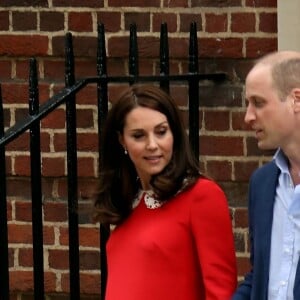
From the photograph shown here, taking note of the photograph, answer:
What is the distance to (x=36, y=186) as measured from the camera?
161 inches

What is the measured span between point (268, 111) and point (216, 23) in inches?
66.7

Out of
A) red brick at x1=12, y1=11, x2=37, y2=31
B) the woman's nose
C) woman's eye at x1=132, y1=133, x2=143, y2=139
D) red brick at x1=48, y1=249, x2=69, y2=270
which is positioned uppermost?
red brick at x1=12, y1=11, x2=37, y2=31

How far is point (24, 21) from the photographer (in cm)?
493

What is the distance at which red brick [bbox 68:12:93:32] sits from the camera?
4.88 meters

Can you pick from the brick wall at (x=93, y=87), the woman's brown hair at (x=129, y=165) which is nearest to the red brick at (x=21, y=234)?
the brick wall at (x=93, y=87)

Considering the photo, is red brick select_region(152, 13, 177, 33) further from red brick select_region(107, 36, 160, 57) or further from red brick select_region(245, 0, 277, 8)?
red brick select_region(245, 0, 277, 8)

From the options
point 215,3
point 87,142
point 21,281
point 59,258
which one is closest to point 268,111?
point 215,3

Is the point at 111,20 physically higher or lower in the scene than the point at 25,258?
higher

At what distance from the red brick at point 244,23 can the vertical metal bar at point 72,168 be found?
37.0 inches

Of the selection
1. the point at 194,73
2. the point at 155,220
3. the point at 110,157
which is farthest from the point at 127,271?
the point at 194,73

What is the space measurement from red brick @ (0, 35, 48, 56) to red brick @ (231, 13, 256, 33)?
2.83 ft

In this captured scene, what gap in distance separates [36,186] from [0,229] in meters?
0.21

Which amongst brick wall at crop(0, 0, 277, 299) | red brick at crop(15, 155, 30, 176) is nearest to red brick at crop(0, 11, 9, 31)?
brick wall at crop(0, 0, 277, 299)

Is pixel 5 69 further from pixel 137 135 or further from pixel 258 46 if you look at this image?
pixel 137 135
